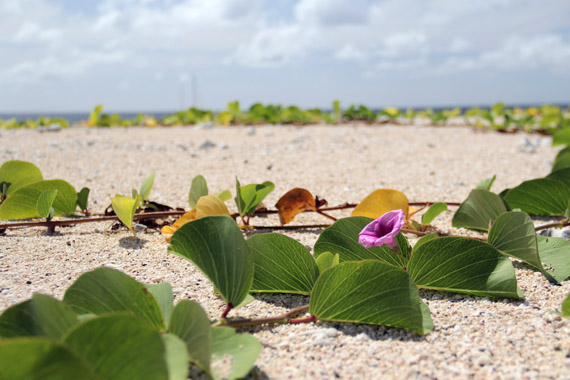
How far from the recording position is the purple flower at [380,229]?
54 centimetres

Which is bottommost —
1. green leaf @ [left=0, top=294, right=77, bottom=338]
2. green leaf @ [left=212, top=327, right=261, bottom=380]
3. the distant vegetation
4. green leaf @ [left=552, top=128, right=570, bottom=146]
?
green leaf @ [left=212, top=327, right=261, bottom=380]

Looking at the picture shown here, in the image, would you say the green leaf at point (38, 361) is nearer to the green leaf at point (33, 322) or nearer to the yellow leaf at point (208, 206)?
the green leaf at point (33, 322)

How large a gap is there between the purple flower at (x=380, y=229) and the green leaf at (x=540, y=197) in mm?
445

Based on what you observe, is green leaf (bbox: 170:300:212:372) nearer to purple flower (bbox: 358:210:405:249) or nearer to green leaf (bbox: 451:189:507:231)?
purple flower (bbox: 358:210:405:249)

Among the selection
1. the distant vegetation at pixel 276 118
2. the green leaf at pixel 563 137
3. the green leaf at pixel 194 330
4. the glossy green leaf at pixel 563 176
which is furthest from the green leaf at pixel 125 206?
the distant vegetation at pixel 276 118

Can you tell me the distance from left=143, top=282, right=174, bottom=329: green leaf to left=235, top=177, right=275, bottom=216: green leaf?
0.30 meters

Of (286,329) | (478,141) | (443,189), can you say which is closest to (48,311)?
(286,329)

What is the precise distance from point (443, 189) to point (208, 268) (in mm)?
1130

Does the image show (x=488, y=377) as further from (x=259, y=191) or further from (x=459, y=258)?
(x=259, y=191)

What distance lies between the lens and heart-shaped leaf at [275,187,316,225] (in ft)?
2.74

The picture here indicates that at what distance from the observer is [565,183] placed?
0.90 m

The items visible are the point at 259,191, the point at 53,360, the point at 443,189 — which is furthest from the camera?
the point at 443,189

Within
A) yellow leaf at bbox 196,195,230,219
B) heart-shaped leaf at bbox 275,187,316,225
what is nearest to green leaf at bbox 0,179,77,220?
yellow leaf at bbox 196,195,230,219

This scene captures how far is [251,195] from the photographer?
2.64 ft
